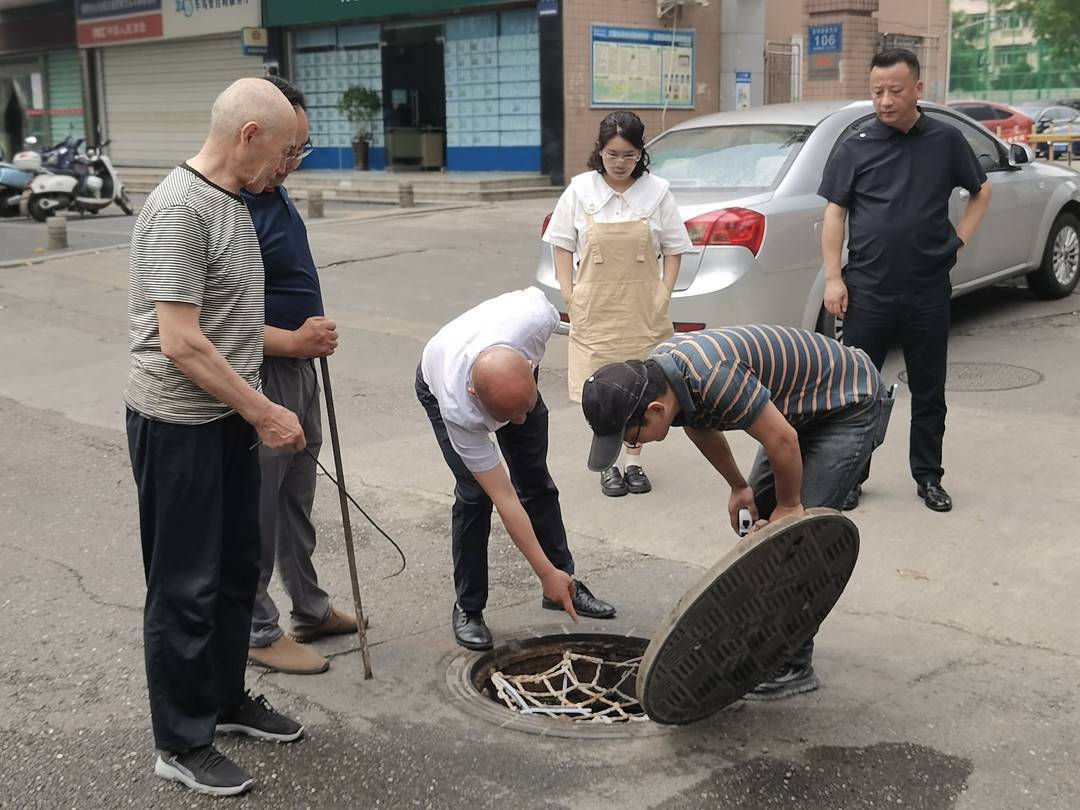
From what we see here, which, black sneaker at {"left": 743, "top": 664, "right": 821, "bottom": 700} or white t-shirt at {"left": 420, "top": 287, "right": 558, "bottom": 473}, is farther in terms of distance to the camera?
black sneaker at {"left": 743, "top": 664, "right": 821, "bottom": 700}

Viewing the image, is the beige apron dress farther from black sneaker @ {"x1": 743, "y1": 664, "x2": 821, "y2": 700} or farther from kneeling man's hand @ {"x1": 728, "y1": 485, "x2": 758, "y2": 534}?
black sneaker @ {"x1": 743, "y1": 664, "x2": 821, "y2": 700}

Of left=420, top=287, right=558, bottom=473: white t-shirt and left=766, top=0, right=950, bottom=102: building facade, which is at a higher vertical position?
left=766, top=0, right=950, bottom=102: building facade

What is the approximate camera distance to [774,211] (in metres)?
7.14

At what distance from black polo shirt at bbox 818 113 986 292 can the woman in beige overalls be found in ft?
2.78

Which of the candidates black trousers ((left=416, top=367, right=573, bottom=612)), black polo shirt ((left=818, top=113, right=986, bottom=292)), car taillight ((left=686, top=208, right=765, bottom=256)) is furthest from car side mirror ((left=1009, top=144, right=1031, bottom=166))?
black trousers ((left=416, top=367, right=573, bottom=612))

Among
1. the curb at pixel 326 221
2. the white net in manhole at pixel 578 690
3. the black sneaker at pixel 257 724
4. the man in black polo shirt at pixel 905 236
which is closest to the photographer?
the black sneaker at pixel 257 724

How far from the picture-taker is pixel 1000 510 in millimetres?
5355

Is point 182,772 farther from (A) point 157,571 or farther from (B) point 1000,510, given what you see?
(B) point 1000,510

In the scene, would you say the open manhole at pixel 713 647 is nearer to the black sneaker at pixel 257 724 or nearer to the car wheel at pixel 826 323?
the black sneaker at pixel 257 724

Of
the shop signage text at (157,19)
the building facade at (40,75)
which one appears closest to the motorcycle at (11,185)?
the shop signage text at (157,19)

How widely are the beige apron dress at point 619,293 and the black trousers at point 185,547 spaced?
8.26ft

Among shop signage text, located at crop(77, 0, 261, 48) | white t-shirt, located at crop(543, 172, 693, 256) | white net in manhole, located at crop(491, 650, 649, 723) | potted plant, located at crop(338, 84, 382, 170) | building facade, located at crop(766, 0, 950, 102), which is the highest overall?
shop signage text, located at crop(77, 0, 261, 48)

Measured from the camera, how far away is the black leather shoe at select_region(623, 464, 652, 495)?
5836 millimetres

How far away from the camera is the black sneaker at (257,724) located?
11.6 ft
